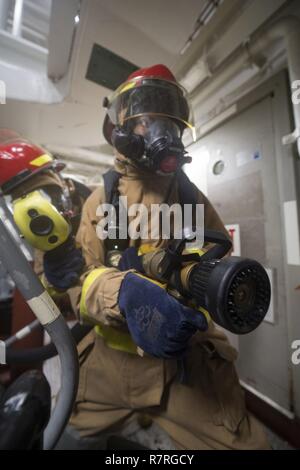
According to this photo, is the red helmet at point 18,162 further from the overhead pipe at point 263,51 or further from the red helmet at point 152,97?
the overhead pipe at point 263,51

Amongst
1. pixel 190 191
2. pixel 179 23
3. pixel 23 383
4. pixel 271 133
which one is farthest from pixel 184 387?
pixel 179 23

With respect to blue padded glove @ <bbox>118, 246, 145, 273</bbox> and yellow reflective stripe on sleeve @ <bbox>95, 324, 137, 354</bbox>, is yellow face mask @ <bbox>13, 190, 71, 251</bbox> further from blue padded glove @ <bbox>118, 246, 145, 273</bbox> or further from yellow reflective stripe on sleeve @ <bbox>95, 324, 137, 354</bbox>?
yellow reflective stripe on sleeve @ <bbox>95, 324, 137, 354</bbox>

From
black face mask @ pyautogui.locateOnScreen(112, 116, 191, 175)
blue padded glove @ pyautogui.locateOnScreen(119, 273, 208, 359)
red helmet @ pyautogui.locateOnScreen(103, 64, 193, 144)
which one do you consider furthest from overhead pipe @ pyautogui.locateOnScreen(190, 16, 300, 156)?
blue padded glove @ pyautogui.locateOnScreen(119, 273, 208, 359)

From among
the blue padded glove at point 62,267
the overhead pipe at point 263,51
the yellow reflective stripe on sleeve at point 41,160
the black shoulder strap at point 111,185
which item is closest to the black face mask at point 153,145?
the black shoulder strap at point 111,185

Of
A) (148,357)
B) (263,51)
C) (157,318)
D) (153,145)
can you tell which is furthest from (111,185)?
(263,51)

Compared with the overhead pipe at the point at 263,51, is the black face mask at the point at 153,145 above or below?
below

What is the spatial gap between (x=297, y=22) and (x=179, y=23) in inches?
20.2

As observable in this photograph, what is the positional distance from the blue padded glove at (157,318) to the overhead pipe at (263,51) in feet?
3.17

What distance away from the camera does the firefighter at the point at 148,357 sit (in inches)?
29.4

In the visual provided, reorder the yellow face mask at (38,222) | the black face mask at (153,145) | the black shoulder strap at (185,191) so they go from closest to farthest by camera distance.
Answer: the yellow face mask at (38,222), the black face mask at (153,145), the black shoulder strap at (185,191)

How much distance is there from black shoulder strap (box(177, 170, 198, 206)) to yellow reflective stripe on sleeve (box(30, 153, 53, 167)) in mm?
509

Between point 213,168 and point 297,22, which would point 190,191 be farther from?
point 297,22

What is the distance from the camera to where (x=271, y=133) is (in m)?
1.16

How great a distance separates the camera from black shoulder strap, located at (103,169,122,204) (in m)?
0.83
